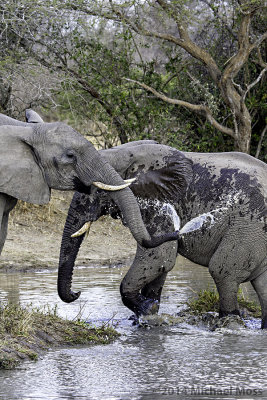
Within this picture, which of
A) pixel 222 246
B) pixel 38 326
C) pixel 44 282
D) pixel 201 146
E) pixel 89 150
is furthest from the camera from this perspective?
pixel 201 146

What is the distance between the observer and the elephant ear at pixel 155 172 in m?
6.94

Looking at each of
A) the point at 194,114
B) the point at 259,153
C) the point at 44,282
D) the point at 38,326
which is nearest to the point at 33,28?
the point at 194,114

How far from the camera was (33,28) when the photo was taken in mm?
13852

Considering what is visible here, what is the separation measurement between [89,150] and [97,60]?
935cm

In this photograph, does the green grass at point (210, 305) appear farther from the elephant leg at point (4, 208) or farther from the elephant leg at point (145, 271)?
the elephant leg at point (4, 208)

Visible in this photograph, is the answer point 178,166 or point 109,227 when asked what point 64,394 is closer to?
point 178,166

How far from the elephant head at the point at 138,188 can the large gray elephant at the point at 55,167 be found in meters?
1.41

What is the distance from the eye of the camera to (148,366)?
539 centimetres

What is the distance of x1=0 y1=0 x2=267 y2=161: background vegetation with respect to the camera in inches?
522

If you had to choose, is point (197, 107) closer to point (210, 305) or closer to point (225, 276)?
point (210, 305)

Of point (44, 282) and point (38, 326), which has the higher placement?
point (38, 326)

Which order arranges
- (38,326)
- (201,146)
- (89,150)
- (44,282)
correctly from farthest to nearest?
(201,146), (44,282), (38,326), (89,150)

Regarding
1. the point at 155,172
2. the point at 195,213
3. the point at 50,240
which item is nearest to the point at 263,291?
the point at 195,213

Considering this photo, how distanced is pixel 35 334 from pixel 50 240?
5916 mm
